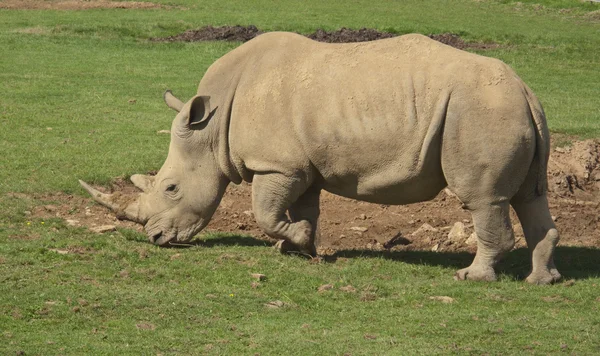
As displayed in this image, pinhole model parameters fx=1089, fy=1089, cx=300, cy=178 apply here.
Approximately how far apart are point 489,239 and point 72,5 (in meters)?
23.9

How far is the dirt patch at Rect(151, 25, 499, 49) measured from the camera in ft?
77.9

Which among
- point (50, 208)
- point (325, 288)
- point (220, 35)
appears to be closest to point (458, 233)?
point (325, 288)

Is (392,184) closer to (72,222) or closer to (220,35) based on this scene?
(72,222)

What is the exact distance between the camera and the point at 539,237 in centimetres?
1028

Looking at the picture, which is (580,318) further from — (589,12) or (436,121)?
(589,12)

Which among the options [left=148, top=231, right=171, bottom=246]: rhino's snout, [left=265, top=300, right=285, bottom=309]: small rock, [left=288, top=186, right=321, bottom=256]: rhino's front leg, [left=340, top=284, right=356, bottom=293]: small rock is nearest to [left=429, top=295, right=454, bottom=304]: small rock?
[left=340, top=284, right=356, bottom=293]: small rock

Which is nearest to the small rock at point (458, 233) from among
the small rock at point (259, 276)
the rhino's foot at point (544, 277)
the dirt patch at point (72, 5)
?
the rhino's foot at point (544, 277)

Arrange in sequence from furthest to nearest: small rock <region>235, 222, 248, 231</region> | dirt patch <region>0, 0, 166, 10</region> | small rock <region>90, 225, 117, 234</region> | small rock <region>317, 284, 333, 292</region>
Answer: dirt patch <region>0, 0, 166, 10</region>
small rock <region>235, 222, 248, 231</region>
small rock <region>90, 225, 117, 234</region>
small rock <region>317, 284, 333, 292</region>

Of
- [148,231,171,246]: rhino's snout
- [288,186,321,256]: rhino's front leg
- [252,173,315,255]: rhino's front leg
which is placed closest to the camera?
[252,173,315,255]: rhino's front leg

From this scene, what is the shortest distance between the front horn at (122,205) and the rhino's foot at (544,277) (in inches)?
160

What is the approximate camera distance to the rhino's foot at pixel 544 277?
10.1 m

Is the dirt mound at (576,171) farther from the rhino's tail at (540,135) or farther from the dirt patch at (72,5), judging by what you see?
the dirt patch at (72,5)

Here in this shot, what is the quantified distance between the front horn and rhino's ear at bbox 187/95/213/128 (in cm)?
118

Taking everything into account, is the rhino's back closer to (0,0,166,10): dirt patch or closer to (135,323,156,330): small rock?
(135,323,156,330): small rock
